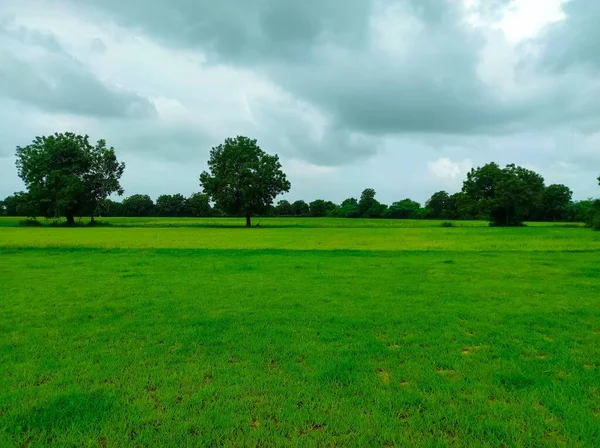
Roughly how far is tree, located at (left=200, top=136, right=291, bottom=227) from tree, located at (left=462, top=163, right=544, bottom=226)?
3246cm

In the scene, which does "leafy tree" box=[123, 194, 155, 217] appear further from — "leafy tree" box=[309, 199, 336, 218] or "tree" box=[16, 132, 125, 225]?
"tree" box=[16, 132, 125, 225]

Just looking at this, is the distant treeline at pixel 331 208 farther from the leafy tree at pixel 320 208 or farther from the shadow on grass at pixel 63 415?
the shadow on grass at pixel 63 415

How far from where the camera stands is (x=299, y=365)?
5355 millimetres

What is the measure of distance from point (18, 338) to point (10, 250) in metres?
18.8

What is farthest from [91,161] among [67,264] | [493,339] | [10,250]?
[493,339]

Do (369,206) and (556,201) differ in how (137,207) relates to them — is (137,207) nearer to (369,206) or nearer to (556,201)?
(369,206)

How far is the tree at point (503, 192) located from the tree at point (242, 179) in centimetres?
3246

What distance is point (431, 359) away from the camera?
557 centimetres

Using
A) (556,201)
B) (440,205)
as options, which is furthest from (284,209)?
(556,201)

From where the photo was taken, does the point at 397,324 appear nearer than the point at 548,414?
No

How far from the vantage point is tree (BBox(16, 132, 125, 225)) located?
200ft

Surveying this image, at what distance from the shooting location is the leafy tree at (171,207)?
134 meters

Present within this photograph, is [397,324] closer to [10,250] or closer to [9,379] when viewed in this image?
[9,379]

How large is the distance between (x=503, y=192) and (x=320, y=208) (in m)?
86.7
